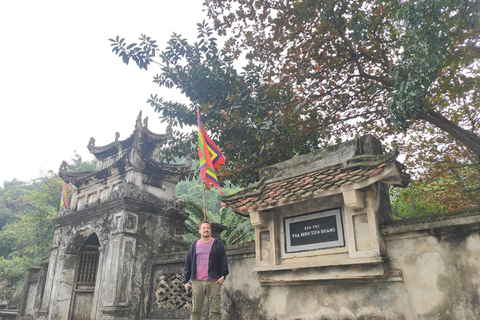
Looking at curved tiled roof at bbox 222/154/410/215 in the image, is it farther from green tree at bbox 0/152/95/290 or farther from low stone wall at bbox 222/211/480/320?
green tree at bbox 0/152/95/290

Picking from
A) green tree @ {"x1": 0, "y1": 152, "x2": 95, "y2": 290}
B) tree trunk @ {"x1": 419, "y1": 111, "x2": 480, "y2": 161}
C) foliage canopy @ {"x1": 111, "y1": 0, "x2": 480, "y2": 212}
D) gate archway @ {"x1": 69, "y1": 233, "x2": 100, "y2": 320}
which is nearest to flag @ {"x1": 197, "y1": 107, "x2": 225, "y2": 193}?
foliage canopy @ {"x1": 111, "y1": 0, "x2": 480, "y2": 212}

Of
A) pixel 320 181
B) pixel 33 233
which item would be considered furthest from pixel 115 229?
pixel 33 233

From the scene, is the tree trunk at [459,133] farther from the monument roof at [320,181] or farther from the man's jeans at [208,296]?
the man's jeans at [208,296]

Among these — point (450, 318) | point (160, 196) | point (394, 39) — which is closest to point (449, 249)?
point (450, 318)

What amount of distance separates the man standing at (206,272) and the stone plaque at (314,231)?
47.4 inches

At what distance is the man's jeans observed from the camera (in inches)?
218

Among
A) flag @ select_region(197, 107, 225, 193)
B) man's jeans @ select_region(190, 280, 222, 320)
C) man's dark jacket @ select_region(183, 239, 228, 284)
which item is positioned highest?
flag @ select_region(197, 107, 225, 193)

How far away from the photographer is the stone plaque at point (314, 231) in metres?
5.34

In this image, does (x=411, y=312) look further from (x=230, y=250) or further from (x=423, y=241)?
(x=230, y=250)

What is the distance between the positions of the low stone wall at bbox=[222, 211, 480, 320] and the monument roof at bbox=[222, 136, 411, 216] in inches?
31.4

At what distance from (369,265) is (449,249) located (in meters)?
1.03

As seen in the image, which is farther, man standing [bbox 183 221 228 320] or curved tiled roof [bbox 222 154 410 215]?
man standing [bbox 183 221 228 320]

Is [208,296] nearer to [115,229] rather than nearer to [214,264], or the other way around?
[214,264]

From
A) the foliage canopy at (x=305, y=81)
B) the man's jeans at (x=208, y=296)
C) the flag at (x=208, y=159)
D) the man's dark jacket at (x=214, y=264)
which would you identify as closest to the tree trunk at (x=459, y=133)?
the foliage canopy at (x=305, y=81)
